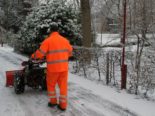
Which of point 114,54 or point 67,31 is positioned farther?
point 67,31

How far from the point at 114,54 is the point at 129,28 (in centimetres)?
731

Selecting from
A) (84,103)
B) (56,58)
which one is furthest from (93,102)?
(56,58)

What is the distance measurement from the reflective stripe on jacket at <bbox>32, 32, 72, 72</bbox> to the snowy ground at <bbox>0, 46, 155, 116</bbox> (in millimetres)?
970

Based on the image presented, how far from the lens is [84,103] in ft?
24.2

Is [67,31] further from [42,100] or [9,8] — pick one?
[9,8]

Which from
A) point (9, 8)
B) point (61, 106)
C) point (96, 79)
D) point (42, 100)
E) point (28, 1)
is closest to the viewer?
point (61, 106)

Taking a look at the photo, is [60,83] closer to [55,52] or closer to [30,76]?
[55,52]

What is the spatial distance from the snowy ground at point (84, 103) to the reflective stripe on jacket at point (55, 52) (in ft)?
3.18

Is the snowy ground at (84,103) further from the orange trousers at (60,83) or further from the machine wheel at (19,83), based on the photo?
the orange trousers at (60,83)

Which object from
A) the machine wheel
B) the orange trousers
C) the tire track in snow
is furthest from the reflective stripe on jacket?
the machine wheel

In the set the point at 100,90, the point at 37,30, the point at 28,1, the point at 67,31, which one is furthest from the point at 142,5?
the point at 28,1

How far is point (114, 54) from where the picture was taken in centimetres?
930

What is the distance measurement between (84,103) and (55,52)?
1.58 metres

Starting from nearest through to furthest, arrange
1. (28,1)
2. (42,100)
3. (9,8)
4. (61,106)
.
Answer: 1. (61,106)
2. (42,100)
3. (28,1)
4. (9,8)
